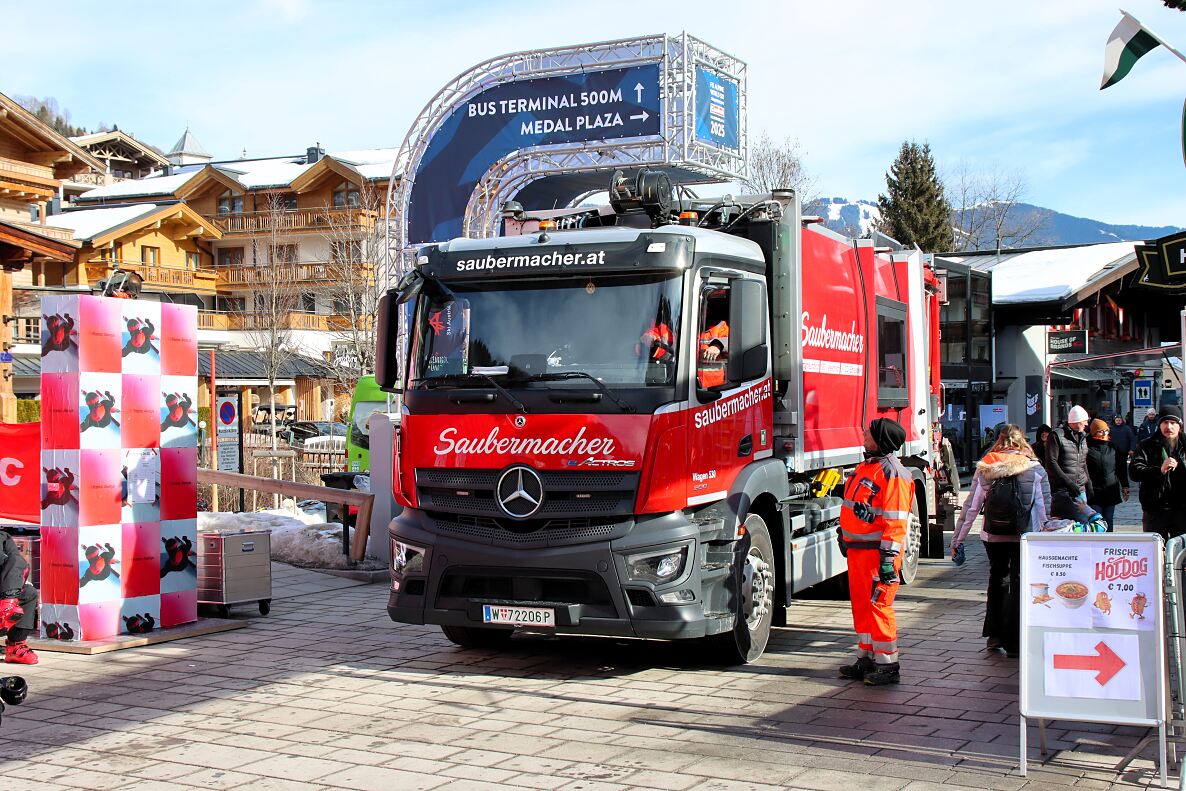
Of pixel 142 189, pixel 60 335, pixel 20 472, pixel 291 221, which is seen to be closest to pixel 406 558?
pixel 60 335

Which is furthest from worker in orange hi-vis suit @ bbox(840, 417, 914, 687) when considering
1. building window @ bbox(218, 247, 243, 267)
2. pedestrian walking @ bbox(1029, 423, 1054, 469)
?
building window @ bbox(218, 247, 243, 267)

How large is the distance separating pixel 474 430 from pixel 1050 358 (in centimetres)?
3107

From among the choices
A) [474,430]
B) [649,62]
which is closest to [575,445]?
[474,430]

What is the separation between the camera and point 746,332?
29.8 ft

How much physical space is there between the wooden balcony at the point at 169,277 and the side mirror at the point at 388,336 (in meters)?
47.6

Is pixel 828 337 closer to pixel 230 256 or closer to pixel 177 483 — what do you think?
pixel 177 483

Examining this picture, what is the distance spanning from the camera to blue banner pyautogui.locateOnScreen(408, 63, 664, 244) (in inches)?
701

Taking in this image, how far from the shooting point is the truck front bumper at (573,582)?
8516mm

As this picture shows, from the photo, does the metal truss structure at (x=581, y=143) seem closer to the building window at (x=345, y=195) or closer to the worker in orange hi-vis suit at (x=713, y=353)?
the worker in orange hi-vis suit at (x=713, y=353)

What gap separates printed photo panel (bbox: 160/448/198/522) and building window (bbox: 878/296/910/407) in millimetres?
6661

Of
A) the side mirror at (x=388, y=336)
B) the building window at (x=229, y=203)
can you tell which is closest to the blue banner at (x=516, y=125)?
the side mirror at (x=388, y=336)

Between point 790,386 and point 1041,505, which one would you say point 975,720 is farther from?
point 790,386

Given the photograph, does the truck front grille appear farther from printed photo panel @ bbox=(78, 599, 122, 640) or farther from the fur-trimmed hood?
printed photo panel @ bbox=(78, 599, 122, 640)

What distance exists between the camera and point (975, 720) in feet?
25.0
